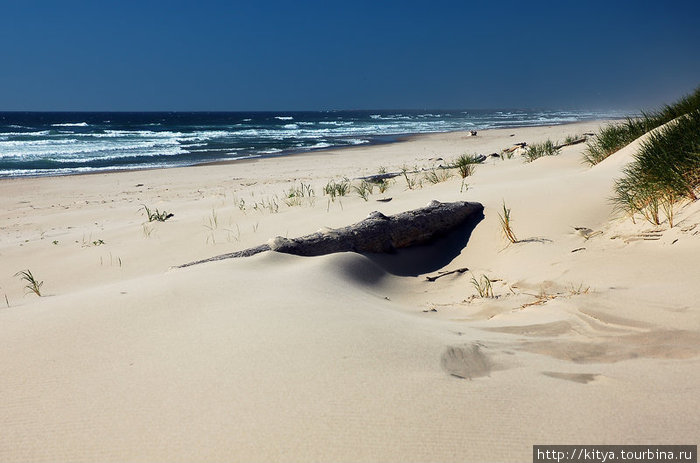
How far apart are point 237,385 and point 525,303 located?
1861 millimetres

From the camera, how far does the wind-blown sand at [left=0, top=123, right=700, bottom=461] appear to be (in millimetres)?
1423

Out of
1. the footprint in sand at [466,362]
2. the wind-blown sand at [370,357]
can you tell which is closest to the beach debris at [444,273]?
the wind-blown sand at [370,357]

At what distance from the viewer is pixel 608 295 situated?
262 cm

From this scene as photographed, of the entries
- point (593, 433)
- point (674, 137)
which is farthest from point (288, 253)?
point (674, 137)

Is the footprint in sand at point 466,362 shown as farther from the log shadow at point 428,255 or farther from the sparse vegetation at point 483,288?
the log shadow at point 428,255

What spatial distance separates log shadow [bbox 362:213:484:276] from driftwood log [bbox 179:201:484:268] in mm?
50

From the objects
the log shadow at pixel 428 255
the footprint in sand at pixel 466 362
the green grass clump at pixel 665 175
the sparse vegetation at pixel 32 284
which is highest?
the green grass clump at pixel 665 175

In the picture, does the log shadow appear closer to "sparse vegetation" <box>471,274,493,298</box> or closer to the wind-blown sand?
the wind-blown sand

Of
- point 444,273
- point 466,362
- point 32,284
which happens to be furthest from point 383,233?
point 32,284

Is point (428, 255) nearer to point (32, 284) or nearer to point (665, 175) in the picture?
point (665, 175)

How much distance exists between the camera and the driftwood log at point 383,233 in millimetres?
3873

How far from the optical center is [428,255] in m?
4.44

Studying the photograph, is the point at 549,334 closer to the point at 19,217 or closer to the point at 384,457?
the point at 384,457

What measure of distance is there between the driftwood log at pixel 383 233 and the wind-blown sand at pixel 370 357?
217 millimetres
